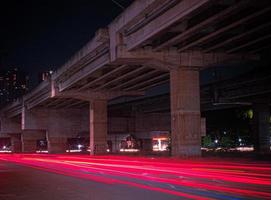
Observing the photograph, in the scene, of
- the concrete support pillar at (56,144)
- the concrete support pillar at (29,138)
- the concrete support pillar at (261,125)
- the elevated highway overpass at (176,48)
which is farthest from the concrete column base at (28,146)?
the concrete support pillar at (261,125)

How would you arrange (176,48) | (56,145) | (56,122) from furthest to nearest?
(56,145) < (56,122) < (176,48)

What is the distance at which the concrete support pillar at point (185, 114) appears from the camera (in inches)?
1538

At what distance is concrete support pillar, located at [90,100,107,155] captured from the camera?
65.1 m

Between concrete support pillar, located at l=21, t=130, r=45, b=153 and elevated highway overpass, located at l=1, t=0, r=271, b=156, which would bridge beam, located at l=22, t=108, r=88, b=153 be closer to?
concrete support pillar, located at l=21, t=130, r=45, b=153

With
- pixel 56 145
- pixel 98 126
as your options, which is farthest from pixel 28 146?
pixel 98 126

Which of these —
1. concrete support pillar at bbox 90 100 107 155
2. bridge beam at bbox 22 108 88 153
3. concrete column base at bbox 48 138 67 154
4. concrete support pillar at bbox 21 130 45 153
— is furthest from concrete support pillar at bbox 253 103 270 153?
concrete support pillar at bbox 21 130 45 153

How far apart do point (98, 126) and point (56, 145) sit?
85.1ft

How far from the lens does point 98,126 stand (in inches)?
2566

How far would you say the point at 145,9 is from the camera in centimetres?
3225

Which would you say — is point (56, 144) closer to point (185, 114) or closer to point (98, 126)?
point (98, 126)

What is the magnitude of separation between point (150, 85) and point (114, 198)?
4680 centimetres

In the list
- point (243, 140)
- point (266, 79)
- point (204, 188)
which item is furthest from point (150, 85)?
point (243, 140)

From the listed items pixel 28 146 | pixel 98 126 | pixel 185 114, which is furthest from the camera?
pixel 28 146

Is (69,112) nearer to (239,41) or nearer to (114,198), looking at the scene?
(239,41)
